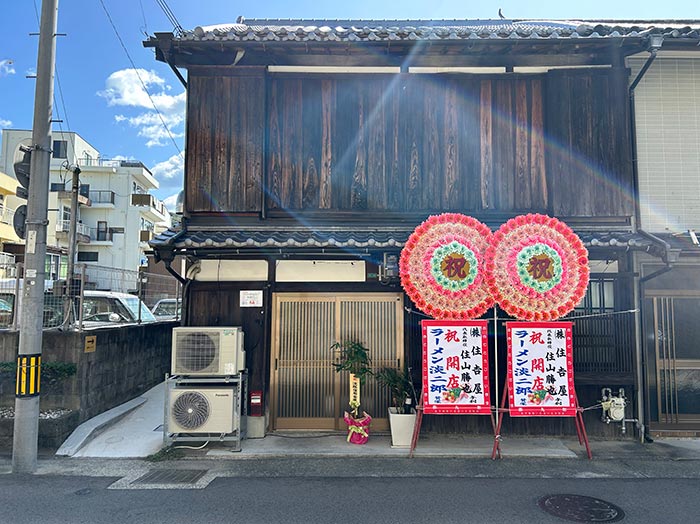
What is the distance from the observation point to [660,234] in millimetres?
7594

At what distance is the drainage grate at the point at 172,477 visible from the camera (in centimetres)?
555

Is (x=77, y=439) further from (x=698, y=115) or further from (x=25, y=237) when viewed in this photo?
(x=698, y=115)

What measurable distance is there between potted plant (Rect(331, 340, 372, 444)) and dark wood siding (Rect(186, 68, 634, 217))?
246 cm

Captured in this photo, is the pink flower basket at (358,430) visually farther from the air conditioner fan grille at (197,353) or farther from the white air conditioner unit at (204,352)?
the air conditioner fan grille at (197,353)

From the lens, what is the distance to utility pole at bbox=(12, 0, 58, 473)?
5906mm

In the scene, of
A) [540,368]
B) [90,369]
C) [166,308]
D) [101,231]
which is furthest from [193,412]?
[101,231]

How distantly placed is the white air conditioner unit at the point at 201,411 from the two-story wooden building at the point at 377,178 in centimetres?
87

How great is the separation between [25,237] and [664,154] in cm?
1064

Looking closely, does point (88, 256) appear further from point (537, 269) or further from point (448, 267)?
point (537, 269)

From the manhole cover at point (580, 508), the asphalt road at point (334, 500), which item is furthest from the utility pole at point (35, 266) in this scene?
the manhole cover at point (580, 508)

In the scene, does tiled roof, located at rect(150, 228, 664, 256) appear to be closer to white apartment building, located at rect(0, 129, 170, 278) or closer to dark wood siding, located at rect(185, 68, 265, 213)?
dark wood siding, located at rect(185, 68, 265, 213)

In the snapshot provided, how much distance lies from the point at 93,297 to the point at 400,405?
25.6 feet

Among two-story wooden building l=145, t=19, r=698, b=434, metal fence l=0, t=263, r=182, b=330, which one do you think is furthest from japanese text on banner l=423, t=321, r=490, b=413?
metal fence l=0, t=263, r=182, b=330

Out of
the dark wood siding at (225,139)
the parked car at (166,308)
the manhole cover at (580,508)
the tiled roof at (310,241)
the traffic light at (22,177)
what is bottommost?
the manhole cover at (580,508)
